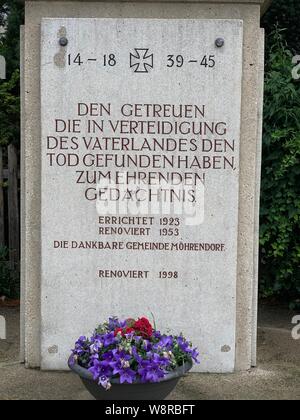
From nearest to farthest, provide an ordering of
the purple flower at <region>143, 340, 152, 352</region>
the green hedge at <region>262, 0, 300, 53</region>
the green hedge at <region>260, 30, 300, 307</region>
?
the purple flower at <region>143, 340, 152, 352</region>
the green hedge at <region>260, 30, 300, 307</region>
the green hedge at <region>262, 0, 300, 53</region>

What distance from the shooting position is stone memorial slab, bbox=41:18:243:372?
3828 millimetres

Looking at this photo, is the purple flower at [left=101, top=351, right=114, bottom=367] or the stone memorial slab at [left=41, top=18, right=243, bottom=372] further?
the stone memorial slab at [left=41, top=18, right=243, bottom=372]

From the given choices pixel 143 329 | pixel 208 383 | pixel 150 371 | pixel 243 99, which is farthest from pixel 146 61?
pixel 208 383

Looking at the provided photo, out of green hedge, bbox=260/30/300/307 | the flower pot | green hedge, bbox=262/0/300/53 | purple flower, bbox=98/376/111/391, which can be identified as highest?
green hedge, bbox=262/0/300/53

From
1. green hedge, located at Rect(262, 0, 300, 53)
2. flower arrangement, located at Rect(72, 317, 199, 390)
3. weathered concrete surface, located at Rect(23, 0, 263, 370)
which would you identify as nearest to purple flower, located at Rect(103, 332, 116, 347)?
flower arrangement, located at Rect(72, 317, 199, 390)

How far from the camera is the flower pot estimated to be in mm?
3025

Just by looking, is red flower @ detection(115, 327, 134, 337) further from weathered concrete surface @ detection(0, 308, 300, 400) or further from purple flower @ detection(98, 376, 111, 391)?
weathered concrete surface @ detection(0, 308, 300, 400)

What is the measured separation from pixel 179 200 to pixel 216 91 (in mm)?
770

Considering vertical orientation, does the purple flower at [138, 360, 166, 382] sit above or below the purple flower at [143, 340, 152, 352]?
below

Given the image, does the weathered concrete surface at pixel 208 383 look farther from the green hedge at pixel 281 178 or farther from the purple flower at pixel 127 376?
the green hedge at pixel 281 178

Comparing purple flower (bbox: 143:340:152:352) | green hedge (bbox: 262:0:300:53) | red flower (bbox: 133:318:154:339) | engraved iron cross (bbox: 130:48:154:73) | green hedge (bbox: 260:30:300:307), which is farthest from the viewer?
green hedge (bbox: 262:0:300:53)

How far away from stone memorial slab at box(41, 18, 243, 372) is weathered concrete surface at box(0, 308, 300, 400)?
0.59ft

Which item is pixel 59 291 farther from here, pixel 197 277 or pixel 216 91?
pixel 216 91

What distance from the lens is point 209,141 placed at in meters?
3.86
